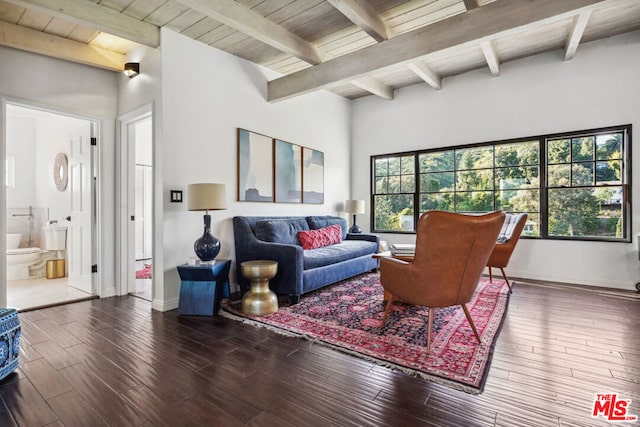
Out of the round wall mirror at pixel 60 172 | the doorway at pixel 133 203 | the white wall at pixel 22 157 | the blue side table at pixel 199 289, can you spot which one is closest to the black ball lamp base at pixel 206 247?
the blue side table at pixel 199 289

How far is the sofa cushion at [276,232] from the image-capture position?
12.3 ft

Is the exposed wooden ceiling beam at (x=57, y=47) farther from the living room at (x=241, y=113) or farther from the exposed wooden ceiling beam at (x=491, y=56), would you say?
the exposed wooden ceiling beam at (x=491, y=56)

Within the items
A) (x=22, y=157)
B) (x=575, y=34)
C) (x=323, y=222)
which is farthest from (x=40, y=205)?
(x=575, y=34)

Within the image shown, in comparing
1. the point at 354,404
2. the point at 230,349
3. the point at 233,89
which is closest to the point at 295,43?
the point at 233,89

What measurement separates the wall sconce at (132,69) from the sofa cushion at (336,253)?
284cm

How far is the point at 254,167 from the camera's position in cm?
418

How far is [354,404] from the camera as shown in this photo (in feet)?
5.33

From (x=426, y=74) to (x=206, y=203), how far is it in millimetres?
3699

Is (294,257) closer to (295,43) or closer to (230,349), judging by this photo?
(230,349)

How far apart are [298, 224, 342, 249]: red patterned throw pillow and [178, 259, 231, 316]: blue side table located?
1365 mm

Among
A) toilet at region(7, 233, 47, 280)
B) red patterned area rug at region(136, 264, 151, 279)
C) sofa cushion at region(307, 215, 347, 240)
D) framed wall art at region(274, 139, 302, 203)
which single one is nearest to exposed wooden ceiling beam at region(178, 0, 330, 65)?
framed wall art at region(274, 139, 302, 203)

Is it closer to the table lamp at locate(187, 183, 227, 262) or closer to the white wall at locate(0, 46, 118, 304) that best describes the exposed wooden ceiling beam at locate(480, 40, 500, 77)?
the table lamp at locate(187, 183, 227, 262)

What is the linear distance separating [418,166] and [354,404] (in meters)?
4.59

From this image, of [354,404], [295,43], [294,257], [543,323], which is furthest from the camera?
[295,43]
